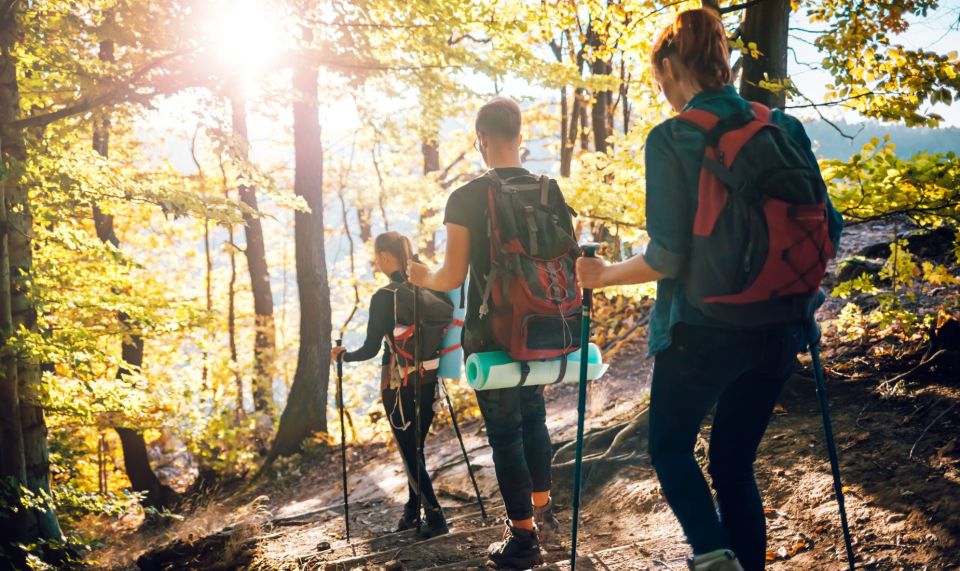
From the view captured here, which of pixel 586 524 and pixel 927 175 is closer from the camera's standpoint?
pixel 927 175

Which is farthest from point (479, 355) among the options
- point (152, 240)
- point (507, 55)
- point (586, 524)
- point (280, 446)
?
point (152, 240)

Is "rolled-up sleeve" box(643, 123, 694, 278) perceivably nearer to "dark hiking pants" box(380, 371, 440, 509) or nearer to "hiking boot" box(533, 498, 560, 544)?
"hiking boot" box(533, 498, 560, 544)

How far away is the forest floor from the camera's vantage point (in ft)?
10.3

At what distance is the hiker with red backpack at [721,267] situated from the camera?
183 cm

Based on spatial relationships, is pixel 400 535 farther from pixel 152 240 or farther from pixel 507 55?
pixel 152 240

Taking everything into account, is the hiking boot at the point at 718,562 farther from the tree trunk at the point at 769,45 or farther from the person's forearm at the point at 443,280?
the tree trunk at the point at 769,45

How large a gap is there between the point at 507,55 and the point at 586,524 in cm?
545

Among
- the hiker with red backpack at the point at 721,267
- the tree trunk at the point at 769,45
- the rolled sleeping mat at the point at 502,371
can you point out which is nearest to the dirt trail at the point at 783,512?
the rolled sleeping mat at the point at 502,371

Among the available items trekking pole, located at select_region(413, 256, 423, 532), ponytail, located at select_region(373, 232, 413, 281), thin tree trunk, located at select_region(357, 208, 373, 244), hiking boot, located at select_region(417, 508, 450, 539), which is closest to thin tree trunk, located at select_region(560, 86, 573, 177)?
thin tree trunk, located at select_region(357, 208, 373, 244)

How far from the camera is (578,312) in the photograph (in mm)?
3211

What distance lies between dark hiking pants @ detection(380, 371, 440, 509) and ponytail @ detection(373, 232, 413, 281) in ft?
2.59

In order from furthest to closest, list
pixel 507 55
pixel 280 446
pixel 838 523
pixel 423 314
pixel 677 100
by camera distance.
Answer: pixel 280 446 < pixel 507 55 < pixel 423 314 < pixel 838 523 < pixel 677 100

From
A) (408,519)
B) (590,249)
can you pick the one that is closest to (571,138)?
(408,519)


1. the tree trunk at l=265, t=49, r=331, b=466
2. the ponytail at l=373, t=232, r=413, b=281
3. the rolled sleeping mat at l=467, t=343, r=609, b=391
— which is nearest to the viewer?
the rolled sleeping mat at l=467, t=343, r=609, b=391
